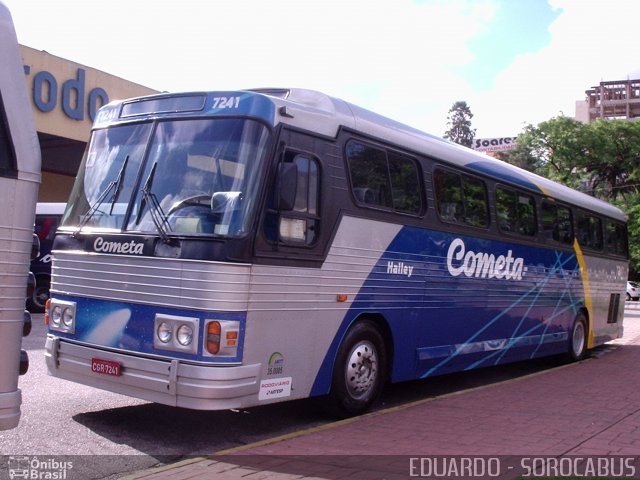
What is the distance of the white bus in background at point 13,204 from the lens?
15.1ft

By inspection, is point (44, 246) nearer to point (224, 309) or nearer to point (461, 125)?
point (224, 309)

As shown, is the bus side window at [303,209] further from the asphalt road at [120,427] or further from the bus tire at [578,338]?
the bus tire at [578,338]

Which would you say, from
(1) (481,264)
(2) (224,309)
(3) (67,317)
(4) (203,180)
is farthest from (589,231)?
(3) (67,317)

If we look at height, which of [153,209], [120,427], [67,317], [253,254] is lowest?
[120,427]

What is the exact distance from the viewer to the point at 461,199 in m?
10.0

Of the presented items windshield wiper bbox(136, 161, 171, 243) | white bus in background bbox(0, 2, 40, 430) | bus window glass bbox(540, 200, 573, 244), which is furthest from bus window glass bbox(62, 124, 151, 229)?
bus window glass bbox(540, 200, 573, 244)

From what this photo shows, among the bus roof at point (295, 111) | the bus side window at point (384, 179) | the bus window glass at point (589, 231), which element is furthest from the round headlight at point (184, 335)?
the bus window glass at point (589, 231)

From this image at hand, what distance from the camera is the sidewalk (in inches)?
230

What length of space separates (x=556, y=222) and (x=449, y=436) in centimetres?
716

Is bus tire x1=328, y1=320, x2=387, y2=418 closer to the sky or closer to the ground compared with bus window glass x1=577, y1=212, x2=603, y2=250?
closer to the ground

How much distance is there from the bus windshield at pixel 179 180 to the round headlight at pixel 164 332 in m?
0.81

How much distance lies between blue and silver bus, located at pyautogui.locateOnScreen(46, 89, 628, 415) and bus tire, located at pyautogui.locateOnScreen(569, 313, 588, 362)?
5.62 metres

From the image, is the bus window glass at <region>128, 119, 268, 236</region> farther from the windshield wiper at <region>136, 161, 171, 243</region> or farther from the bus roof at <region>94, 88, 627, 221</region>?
the bus roof at <region>94, 88, 627, 221</region>

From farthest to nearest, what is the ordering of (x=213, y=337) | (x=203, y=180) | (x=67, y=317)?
1. (x=67, y=317)
2. (x=203, y=180)
3. (x=213, y=337)
